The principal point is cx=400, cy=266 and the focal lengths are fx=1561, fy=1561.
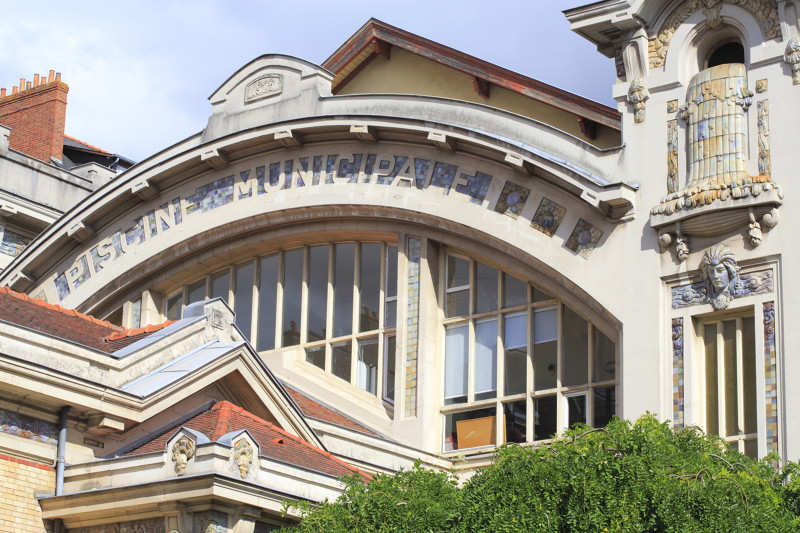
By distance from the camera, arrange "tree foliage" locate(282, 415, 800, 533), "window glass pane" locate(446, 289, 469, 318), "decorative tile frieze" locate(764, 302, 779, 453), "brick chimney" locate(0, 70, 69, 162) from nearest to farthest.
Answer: "tree foliage" locate(282, 415, 800, 533), "decorative tile frieze" locate(764, 302, 779, 453), "window glass pane" locate(446, 289, 469, 318), "brick chimney" locate(0, 70, 69, 162)

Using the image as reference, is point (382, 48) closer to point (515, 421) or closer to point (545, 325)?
point (545, 325)

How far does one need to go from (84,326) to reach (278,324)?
820 cm

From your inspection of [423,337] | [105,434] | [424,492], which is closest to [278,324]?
[423,337]

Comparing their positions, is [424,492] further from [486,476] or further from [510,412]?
[510,412]

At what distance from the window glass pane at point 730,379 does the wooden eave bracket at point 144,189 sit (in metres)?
13.5

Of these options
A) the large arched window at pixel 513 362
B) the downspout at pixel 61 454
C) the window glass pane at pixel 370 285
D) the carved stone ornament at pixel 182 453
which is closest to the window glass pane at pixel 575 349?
the large arched window at pixel 513 362

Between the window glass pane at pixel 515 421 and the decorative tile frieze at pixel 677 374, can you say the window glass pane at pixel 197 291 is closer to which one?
the window glass pane at pixel 515 421

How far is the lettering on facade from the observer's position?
98.2ft

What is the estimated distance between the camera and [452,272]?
3061 cm

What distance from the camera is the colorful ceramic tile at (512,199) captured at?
1137 inches

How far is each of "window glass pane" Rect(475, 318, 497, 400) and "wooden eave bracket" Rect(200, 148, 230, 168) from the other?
22.8 ft

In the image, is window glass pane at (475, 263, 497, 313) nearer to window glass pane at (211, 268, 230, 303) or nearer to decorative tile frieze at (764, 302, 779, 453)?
decorative tile frieze at (764, 302, 779, 453)

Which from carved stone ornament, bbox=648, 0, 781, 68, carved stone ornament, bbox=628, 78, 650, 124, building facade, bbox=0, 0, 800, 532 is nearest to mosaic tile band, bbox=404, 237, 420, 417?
building facade, bbox=0, 0, 800, 532

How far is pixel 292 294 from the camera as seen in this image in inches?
1275
